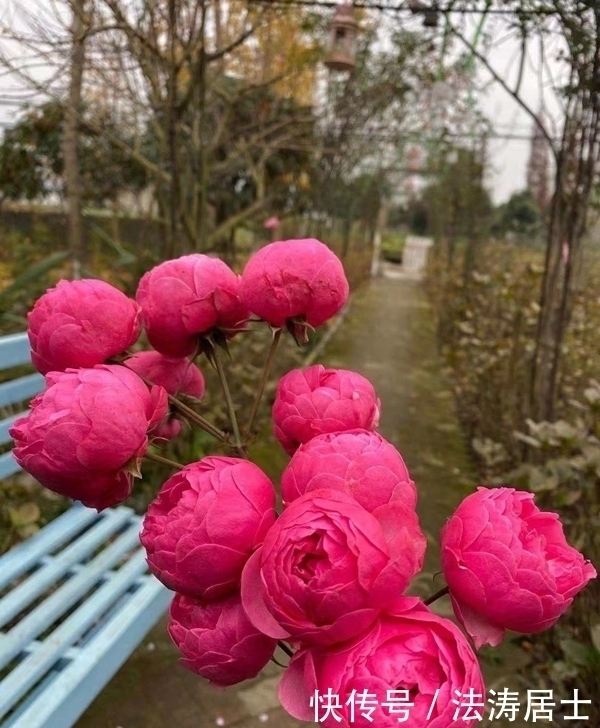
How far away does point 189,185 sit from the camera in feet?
10.3

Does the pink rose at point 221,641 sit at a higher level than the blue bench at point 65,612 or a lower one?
higher

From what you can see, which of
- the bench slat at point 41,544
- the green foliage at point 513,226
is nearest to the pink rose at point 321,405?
the bench slat at point 41,544

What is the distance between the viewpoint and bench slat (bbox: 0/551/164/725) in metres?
1.38

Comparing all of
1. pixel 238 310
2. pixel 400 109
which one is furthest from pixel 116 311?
pixel 400 109

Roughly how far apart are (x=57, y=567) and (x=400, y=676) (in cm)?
157

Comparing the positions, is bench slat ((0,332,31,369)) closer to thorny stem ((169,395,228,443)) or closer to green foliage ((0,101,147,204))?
thorny stem ((169,395,228,443))

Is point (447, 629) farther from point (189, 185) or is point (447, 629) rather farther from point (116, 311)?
point (189, 185)

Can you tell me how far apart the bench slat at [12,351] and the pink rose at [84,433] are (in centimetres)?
150

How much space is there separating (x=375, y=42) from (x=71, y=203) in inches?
165

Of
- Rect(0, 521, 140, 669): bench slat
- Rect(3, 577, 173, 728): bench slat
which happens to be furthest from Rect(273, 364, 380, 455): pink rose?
Rect(0, 521, 140, 669): bench slat

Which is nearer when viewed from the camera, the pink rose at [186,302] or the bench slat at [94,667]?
the pink rose at [186,302]

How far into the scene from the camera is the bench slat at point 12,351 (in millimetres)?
1940

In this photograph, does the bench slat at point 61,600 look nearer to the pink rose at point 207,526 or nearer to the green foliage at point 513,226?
the pink rose at point 207,526

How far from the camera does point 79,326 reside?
0.62m
